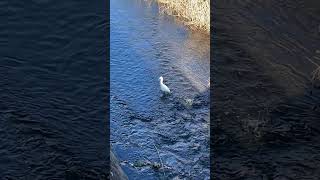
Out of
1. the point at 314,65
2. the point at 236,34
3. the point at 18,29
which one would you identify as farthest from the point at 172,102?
the point at 18,29

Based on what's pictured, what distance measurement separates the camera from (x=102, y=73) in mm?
6617

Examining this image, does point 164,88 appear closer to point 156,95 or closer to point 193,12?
point 156,95

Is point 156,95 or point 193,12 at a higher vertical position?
point 193,12

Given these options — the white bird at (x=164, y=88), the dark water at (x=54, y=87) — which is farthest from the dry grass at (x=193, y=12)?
the dark water at (x=54, y=87)

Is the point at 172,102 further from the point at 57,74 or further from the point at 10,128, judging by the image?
the point at 10,128

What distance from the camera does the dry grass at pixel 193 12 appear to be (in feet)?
34.2

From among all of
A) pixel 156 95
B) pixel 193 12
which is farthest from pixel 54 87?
pixel 193 12

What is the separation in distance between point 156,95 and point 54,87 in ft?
7.94

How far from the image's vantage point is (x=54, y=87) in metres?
6.40

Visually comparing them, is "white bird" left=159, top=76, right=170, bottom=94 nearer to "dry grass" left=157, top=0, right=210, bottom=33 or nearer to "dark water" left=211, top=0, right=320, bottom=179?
"dark water" left=211, top=0, right=320, bottom=179

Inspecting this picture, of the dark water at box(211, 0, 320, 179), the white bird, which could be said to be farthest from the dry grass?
the white bird

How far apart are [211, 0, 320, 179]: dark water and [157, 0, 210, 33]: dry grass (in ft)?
2.80

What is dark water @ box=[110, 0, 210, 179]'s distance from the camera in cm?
698

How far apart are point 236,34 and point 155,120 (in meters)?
2.03
